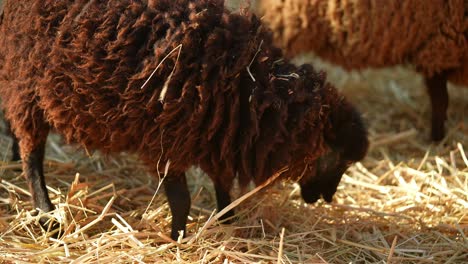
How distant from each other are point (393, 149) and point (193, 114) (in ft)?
8.24

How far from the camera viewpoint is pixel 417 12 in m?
4.17

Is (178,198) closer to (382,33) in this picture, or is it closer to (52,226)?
(52,226)

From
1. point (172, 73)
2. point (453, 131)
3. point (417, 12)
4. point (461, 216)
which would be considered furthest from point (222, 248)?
point (453, 131)

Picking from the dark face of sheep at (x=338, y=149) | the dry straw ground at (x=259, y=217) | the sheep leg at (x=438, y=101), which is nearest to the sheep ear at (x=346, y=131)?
the dark face of sheep at (x=338, y=149)

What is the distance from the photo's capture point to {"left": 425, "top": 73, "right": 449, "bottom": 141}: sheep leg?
4674mm

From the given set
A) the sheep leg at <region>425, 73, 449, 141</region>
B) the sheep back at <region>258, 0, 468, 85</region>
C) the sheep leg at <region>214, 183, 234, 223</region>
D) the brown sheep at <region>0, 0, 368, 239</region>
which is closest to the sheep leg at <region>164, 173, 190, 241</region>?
the brown sheep at <region>0, 0, 368, 239</region>

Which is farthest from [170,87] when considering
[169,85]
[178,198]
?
[178,198]

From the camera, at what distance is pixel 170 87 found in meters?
2.74

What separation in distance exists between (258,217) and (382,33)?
5.30 feet

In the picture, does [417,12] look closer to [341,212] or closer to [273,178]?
[341,212]

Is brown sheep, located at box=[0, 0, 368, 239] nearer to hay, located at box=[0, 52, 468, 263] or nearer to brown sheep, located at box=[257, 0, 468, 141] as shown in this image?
hay, located at box=[0, 52, 468, 263]

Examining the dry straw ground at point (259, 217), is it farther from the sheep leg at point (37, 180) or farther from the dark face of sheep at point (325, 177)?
the dark face of sheep at point (325, 177)

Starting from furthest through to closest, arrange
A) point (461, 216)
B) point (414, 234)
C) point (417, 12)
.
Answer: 1. point (417, 12)
2. point (461, 216)
3. point (414, 234)

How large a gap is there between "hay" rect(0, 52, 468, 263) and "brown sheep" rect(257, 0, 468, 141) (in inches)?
24.5
